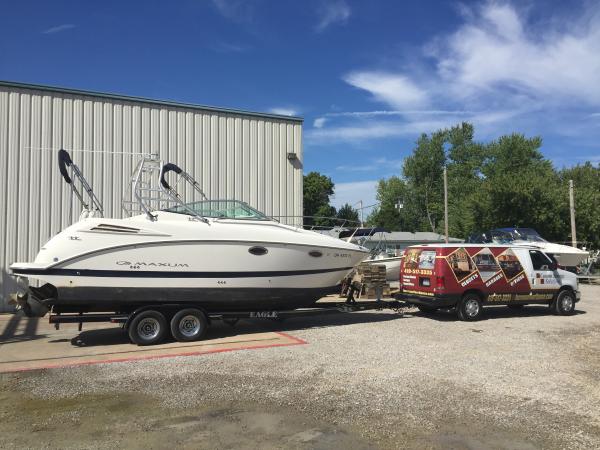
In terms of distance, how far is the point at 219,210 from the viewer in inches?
412

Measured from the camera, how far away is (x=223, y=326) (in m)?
11.3

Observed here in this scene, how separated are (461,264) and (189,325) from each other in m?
6.51

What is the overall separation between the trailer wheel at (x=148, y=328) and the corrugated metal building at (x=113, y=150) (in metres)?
5.04

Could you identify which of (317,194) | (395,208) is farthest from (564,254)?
(395,208)

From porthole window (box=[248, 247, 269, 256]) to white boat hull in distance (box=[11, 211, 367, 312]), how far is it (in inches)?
0.8

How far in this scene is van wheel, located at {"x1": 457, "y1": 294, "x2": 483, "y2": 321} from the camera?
1188cm

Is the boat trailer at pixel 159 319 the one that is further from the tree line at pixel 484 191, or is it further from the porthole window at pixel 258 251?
the tree line at pixel 484 191

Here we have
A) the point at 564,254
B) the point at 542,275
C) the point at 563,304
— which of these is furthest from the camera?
the point at 564,254

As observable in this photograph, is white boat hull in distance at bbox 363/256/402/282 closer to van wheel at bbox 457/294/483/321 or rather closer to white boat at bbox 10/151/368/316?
van wheel at bbox 457/294/483/321

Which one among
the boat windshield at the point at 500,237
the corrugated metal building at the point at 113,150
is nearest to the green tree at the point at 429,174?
the boat windshield at the point at 500,237

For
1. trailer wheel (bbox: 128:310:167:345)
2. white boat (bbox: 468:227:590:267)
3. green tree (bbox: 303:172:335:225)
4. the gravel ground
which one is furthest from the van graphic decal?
green tree (bbox: 303:172:335:225)

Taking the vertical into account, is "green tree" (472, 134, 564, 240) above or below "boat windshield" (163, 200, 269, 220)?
above

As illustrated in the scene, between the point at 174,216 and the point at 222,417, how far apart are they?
17.7 feet

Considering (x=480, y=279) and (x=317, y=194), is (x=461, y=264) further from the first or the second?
(x=317, y=194)
